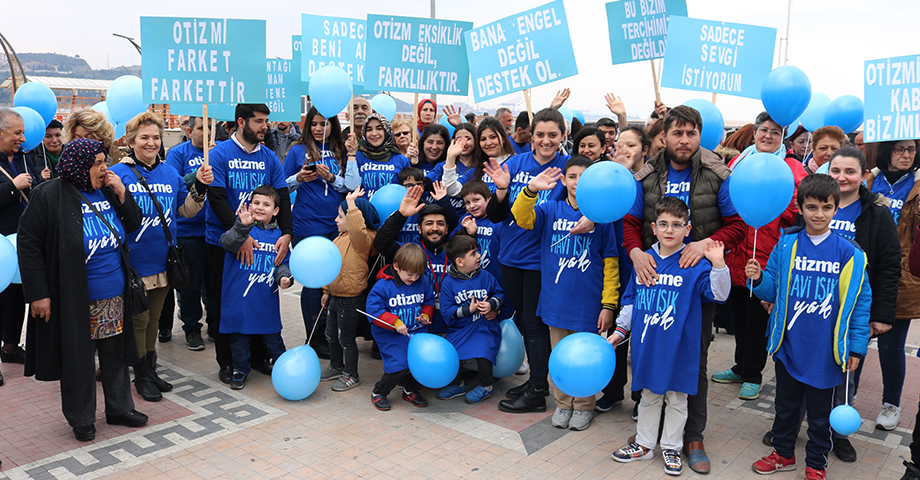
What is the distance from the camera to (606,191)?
159 inches

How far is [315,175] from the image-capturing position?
227 inches

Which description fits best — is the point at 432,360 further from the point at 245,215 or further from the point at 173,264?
the point at 173,264

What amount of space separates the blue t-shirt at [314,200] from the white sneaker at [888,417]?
4769 mm

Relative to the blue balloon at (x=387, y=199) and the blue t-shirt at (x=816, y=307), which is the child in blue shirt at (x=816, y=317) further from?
the blue balloon at (x=387, y=199)

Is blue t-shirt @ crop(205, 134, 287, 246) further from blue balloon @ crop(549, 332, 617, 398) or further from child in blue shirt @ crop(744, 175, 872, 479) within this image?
child in blue shirt @ crop(744, 175, 872, 479)

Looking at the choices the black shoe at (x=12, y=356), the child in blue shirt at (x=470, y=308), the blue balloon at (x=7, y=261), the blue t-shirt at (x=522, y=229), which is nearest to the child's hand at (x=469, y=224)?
the child in blue shirt at (x=470, y=308)

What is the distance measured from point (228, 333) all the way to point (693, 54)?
16.0 feet

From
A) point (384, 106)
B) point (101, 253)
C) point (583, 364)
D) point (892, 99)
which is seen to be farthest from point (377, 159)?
point (892, 99)

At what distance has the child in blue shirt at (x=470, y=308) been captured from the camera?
202 inches

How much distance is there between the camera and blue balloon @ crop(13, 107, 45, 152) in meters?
5.82

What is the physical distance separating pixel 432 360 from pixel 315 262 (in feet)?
3.84

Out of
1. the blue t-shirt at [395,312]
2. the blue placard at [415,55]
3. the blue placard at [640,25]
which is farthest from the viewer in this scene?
the blue placard at [640,25]

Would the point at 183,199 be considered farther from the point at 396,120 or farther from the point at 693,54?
the point at 693,54

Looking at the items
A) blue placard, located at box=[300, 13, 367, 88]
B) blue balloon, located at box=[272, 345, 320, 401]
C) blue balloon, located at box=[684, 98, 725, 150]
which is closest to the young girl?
blue balloon, located at box=[272, 345, 320, 401]
